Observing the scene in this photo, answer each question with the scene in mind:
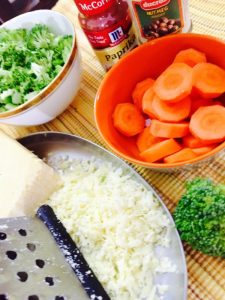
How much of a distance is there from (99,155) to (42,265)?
0.38m

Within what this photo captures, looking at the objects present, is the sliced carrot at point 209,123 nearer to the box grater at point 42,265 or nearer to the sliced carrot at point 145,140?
the sliced carrot at point 145,140

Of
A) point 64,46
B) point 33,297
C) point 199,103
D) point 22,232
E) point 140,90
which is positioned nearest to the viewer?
point 33,297

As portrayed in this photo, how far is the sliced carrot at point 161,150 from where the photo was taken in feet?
3.14

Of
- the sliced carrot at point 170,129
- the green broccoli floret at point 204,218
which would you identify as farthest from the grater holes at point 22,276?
the sliced carrot at point 170,129

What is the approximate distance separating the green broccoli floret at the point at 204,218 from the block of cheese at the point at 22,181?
406 mm

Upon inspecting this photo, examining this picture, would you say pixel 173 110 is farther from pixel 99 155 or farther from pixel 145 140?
pixel 99 155

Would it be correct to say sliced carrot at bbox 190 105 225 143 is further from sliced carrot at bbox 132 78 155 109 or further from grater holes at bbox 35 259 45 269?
grater holes at bbox 35 259 45 269

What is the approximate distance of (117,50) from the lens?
3.79 ft

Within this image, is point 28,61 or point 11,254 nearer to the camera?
point 11,254

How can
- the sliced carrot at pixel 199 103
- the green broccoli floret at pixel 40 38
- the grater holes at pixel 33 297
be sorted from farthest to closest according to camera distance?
the green broccoli floret at pixel 40 38
the sliced carrot at pixel 199 103
the grater holes at pixel 33 297

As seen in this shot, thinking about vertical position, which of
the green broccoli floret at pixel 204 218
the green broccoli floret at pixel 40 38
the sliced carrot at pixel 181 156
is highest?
the green broccoli floret at pixel 40 38

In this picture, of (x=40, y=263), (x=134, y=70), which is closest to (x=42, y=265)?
(x=40, y=263)

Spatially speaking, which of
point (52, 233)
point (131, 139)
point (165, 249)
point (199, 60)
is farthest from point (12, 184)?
point (199, 60)

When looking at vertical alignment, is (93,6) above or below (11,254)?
above
